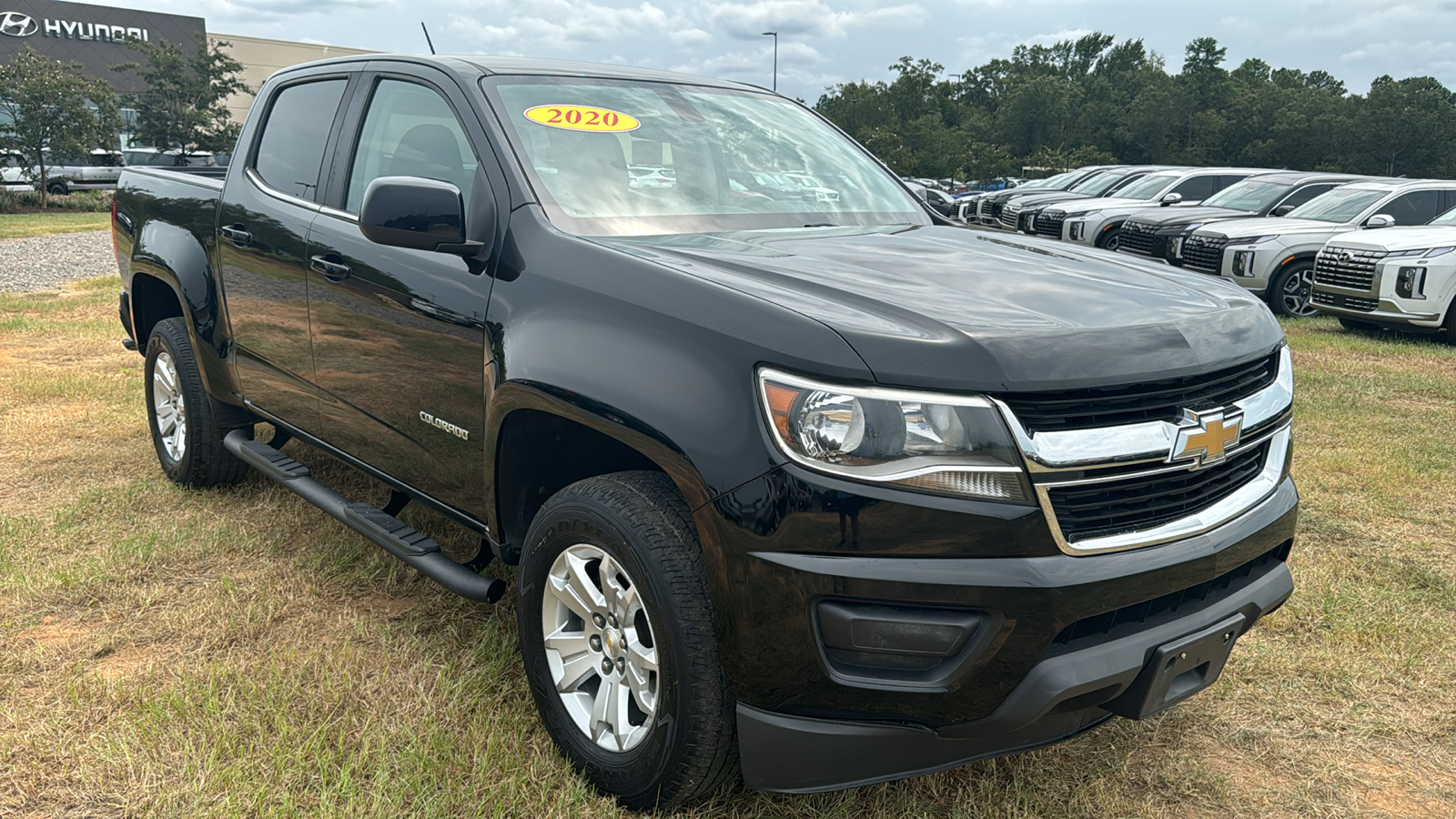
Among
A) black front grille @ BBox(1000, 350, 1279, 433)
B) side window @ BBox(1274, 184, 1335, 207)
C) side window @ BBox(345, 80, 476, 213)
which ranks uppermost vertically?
side window @ BBox(345, 80, 476, 213)

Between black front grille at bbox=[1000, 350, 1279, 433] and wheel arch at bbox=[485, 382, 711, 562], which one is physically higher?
black front grille at bbox=[1000, 350, 1279, 433]

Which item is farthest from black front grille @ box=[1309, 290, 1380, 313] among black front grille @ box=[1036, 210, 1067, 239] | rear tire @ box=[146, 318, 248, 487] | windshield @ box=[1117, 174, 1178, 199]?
rear tire @ box=[146, 318, 248, 487]

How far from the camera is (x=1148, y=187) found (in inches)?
709

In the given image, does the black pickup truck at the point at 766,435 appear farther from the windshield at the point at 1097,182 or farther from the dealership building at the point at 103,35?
the dealership building at the point at 103,35

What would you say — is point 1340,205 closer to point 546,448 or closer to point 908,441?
point 546,448

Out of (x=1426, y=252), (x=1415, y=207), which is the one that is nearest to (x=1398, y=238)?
(x=1426, y=252)

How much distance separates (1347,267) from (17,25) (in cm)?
6276

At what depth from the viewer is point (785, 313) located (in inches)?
84.0

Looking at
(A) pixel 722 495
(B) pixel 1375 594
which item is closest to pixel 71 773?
(A) pixel 722 495

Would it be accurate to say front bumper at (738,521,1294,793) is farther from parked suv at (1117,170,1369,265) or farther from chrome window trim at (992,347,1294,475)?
parked suv at (1117,170,1369,265)

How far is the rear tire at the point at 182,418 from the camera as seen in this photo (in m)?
4.61

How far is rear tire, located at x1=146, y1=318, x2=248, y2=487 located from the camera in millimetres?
4605

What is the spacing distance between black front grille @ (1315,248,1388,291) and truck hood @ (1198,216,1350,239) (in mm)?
1363

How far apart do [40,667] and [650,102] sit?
2.58 metres
